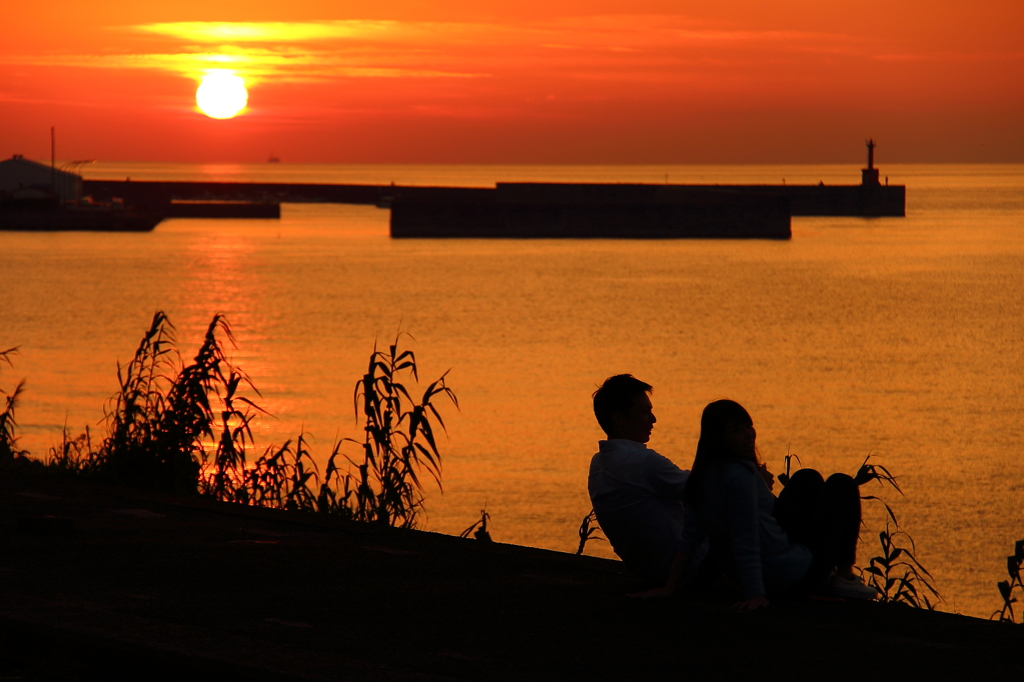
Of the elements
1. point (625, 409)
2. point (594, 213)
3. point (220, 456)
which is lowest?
point (220, 456)

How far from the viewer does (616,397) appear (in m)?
4.77

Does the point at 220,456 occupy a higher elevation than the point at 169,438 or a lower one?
lower

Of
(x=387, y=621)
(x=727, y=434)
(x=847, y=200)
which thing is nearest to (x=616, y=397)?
(x=727, y=434)

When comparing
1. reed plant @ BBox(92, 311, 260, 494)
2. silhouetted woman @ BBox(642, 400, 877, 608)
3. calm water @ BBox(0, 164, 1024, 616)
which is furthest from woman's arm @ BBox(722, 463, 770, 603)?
calm water @ BBox(0, 164, 1024, 616)

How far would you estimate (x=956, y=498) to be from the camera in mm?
18391

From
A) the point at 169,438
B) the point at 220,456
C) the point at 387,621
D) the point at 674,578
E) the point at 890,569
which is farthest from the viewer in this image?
the point at 890,569

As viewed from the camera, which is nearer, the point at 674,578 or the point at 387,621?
the point at 387,621

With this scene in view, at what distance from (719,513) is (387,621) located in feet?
4.29

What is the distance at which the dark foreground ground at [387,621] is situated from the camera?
12.7 feet

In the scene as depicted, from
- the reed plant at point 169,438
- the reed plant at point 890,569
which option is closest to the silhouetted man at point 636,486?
the reed plant at point 890,569

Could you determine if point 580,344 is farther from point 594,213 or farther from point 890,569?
point 594,213

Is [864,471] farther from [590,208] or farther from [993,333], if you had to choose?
[590,208]

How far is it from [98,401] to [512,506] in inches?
483

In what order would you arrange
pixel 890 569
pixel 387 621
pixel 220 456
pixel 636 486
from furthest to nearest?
1. pixel 890 569
2. pixel 220 456
3. pixel 636 486
4. pixel 387 621
